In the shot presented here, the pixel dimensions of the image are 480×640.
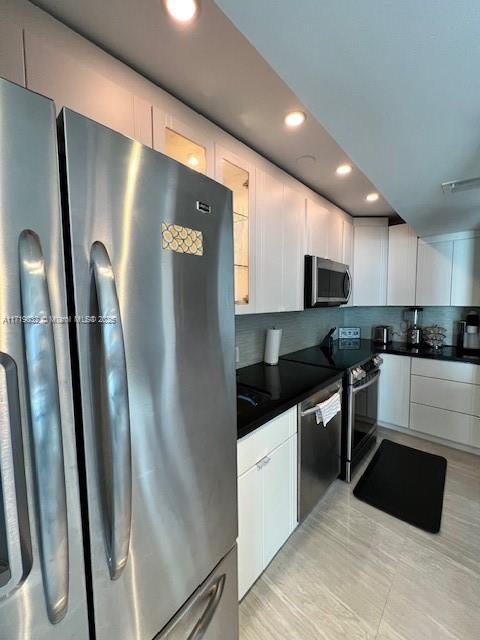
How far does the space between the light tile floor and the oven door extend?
0.43 meters

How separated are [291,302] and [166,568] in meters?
1.66

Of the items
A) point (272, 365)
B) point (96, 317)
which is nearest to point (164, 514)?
point (96, 317)

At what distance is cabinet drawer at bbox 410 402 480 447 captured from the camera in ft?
8.62

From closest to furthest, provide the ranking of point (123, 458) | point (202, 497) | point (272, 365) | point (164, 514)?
point (123, 458)
point (164, 514)
point (202, 497)
point (272, 365)

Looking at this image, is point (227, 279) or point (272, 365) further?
point (272, 365)

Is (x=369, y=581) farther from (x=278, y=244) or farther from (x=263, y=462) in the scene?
(x=278, y=244)

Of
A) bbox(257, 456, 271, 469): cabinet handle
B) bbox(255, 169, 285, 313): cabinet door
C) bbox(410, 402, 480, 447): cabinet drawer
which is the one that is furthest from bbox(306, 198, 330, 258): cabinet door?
bbox(410, 402, 480, 447): cabinet drawer

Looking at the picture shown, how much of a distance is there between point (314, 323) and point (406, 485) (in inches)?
64.7

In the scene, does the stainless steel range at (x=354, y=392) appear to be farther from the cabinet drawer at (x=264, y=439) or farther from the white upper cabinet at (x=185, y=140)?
the white upper cabinet at (x=185, y=140)

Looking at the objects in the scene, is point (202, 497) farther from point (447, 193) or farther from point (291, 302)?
point (447, 193)

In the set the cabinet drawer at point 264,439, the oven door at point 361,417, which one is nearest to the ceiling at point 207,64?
the cabinet drawer at point 264,439

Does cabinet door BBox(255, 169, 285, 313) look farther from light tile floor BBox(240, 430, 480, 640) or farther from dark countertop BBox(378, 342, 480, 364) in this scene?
dark countertop BBox(378, 342, 480, 364)

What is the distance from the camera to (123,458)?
61cm

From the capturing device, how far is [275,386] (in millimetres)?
1688
